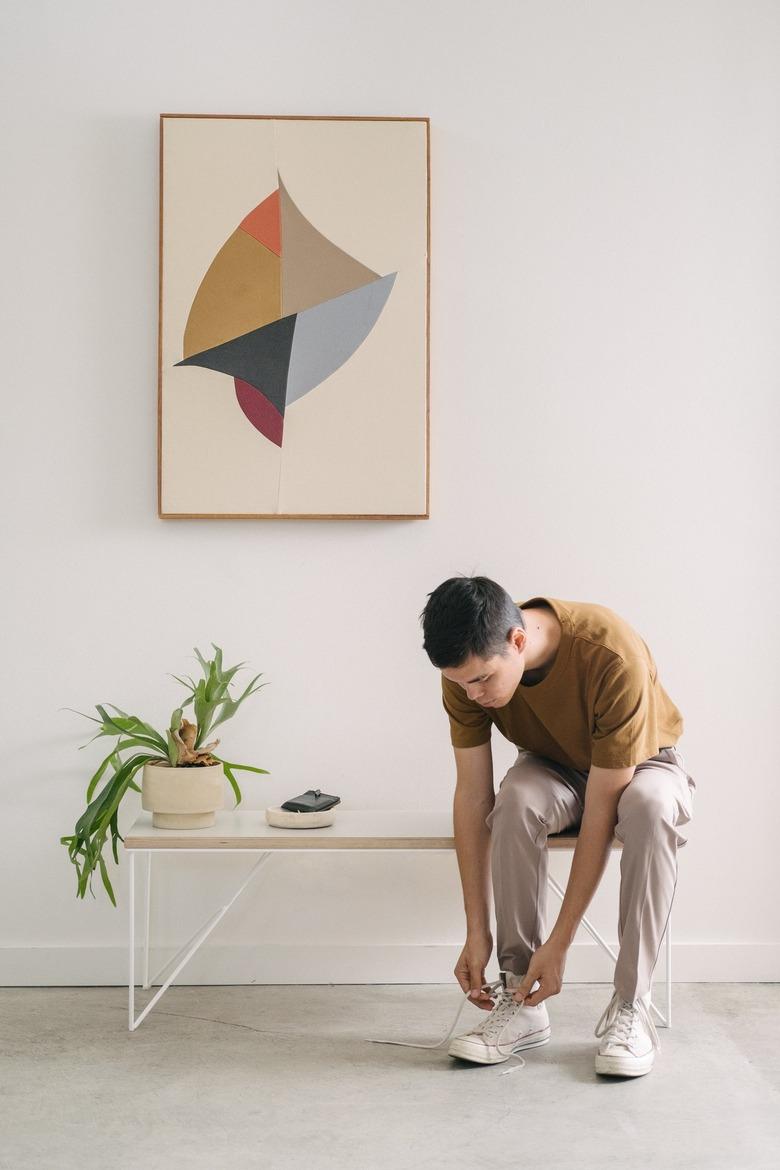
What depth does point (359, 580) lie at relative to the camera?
2.47 m

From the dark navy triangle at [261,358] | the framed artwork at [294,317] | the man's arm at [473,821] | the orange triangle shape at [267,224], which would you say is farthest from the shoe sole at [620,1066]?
the orange triangle shape at [267,224]

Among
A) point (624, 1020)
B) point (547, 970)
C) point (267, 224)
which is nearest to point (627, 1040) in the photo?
point (624, 1020)

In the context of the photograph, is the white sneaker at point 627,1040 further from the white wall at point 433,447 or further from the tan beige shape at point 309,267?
the tan beige shape at point 309,267

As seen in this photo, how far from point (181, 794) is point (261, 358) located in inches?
38.5

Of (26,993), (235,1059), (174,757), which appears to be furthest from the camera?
(26,993)

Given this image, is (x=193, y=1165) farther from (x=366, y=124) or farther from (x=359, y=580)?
(x=366, y=124)

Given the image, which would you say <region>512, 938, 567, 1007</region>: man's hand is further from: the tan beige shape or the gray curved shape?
the tan beige shape

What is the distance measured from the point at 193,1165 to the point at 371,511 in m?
1.34

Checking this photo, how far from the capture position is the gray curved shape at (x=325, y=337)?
7.93 feet

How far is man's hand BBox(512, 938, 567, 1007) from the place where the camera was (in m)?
1.90

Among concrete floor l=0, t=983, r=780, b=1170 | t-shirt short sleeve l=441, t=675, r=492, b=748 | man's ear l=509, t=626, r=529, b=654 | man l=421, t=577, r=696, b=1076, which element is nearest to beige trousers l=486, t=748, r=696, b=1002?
Result: man l=421, t=577, r=696, b=1076

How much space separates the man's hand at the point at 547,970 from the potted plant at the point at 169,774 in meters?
0.69

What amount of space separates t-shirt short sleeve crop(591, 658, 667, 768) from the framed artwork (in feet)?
2.30

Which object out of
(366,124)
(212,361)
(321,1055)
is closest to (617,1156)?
(321,1055)
